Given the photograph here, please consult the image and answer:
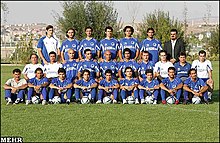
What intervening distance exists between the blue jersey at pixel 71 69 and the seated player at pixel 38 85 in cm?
54

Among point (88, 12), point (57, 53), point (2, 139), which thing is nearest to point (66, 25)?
point (88, 12)

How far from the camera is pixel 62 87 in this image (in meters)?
10.2

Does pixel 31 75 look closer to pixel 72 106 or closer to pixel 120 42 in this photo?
pixel 72 106

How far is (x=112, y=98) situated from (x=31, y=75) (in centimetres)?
199

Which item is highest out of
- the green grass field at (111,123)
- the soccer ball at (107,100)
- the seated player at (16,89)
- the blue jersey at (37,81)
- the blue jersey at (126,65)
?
the blue jersey at (126,65)

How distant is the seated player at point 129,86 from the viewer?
33.4ft

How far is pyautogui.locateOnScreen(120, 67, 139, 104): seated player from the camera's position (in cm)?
A: 1020

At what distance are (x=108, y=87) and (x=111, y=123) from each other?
8.85 feet

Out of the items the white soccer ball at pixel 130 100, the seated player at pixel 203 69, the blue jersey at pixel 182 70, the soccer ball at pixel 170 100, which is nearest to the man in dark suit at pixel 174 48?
the blue jersey at pixel 182 70

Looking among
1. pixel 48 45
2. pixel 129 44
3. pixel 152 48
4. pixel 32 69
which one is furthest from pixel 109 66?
pixel 32 69

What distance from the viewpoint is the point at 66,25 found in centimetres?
2867

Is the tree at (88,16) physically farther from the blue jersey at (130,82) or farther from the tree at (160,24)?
the blue jersey at (130,82)

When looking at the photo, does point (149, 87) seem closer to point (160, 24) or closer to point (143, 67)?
point (143, 67)

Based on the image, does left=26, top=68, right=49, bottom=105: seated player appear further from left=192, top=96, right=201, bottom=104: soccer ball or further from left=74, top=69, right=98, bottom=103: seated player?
left=192, top=96, right=201, bottom=104: soccer ball
